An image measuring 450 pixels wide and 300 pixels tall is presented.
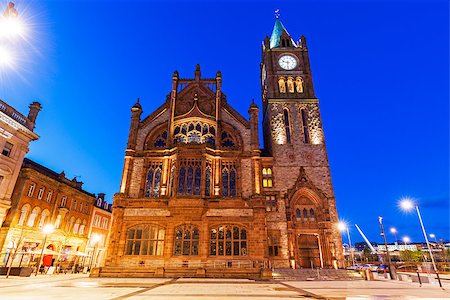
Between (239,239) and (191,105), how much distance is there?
62.1 ft

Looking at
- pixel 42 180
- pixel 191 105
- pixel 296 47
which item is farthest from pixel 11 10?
pixel 296 47

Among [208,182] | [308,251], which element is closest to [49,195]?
[208,182]

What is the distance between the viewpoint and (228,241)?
29.6 metres

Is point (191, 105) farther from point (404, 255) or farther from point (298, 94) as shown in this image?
point (404, 255)

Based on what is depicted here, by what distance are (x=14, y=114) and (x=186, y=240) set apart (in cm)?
2467

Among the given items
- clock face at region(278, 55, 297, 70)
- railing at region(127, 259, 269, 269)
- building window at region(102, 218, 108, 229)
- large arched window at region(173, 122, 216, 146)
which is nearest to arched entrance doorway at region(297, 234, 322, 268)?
railing at region(127, 259, 269, 269)

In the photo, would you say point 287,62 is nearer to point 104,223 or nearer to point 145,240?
point 145,240

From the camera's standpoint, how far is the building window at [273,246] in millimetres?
31473

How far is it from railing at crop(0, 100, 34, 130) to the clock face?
121ft


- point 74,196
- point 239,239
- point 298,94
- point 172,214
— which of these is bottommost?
point 239,239

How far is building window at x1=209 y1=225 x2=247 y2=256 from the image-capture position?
1150 inches

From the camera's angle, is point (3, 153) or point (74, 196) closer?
point (3, 153)

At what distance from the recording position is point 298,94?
4206cm

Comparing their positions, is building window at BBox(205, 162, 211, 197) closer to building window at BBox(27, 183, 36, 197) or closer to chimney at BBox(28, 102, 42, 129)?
chimney at BBox(28, 102, 42, 129)
